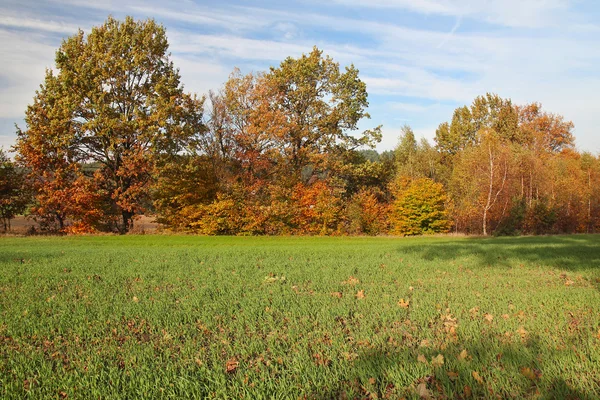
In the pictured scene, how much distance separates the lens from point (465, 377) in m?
3.61

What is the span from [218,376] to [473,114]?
187 ft

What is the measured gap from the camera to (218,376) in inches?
146

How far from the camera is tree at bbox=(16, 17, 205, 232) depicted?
27.0 meters

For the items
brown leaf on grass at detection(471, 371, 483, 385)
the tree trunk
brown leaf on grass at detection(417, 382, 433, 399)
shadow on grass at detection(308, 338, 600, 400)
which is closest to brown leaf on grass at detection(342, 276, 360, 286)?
shadow on grass at detection(308, 338, 600, 400)

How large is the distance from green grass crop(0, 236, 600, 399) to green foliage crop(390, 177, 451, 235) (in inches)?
976

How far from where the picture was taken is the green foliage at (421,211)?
34.0m

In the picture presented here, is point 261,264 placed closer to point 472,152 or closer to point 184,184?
point 184,184

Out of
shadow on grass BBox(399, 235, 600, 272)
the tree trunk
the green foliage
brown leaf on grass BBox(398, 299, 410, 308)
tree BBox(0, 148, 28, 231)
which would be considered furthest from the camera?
the green foliage

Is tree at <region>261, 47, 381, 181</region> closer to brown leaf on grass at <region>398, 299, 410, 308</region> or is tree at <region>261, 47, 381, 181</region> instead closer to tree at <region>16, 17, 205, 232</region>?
tree at <region>16, 17, 205, 232</region>

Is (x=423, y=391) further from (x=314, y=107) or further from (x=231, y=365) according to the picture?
(x=314, y=107)

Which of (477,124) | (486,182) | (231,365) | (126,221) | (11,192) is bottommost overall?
(231,365)

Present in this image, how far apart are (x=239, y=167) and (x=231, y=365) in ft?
101

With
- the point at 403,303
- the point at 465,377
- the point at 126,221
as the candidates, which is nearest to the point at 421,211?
the point at 126,221

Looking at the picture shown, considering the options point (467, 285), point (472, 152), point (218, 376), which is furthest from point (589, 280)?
point (472, 152)
